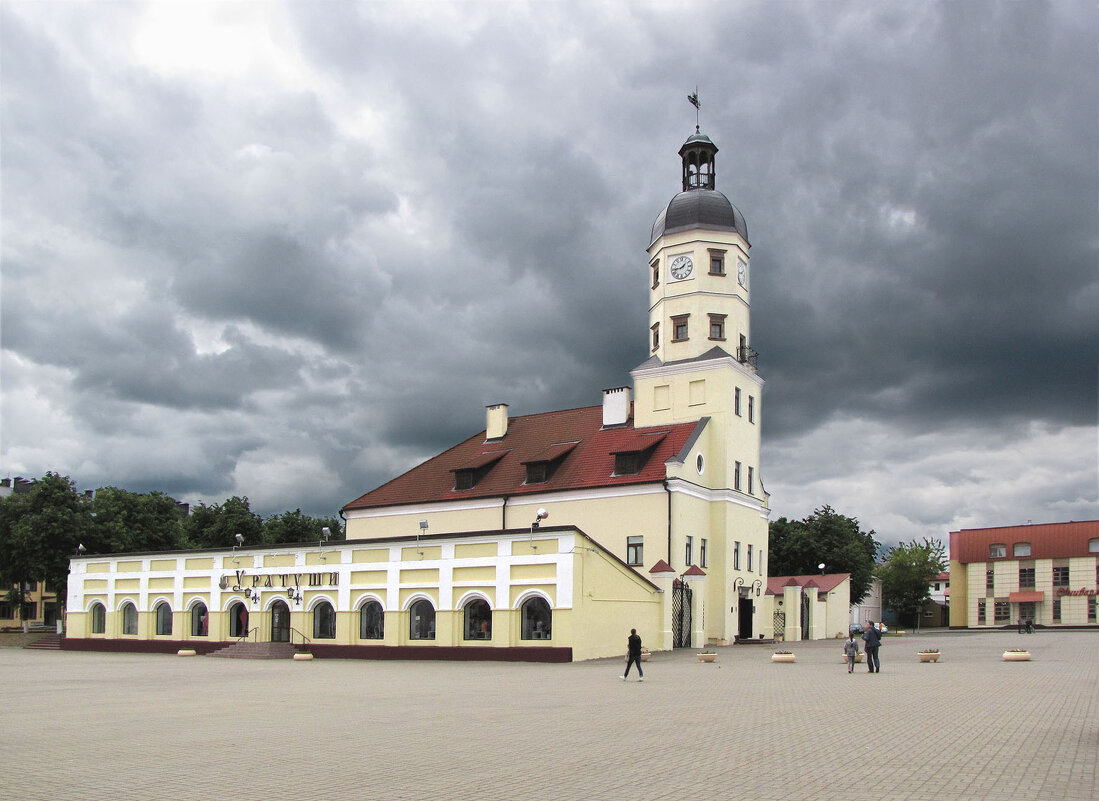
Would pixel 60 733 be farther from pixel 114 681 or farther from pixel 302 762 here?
pixel 114 681

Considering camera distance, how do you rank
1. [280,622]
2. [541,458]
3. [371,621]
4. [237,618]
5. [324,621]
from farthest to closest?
1. [541,458]
2. [237,618]
3. [280,622]
4. [324,621]
5. [371,621]

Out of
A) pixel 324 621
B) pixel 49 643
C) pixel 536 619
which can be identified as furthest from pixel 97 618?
pixel 536 619

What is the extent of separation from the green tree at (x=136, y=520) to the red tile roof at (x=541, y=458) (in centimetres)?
1684

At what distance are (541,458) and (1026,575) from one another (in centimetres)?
5667

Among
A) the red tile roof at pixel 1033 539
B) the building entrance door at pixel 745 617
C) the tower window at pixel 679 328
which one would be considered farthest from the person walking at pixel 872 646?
the red tile roof at pixel 1033 539

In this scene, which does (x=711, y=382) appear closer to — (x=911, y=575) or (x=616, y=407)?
(x=616, y=407)

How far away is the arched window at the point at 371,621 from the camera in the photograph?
38.6 metres

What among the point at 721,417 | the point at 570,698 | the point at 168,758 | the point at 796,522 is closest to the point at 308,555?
the point at 721,417

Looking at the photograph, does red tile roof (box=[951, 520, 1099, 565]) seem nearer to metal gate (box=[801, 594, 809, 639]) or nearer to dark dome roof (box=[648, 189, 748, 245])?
metal gate (box=[801, 594, 809, 639])

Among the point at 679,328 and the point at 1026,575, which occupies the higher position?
the point at 679,328

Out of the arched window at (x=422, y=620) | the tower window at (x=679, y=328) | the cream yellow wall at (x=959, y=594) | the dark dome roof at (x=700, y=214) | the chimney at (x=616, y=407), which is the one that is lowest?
the cream yellow wall at (x=959, y=594)

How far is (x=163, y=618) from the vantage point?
46.3 m

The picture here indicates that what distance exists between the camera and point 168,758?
12.0 m

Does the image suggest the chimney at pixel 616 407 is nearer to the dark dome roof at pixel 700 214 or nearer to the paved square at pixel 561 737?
the dark dome roof at pixel 700 214
